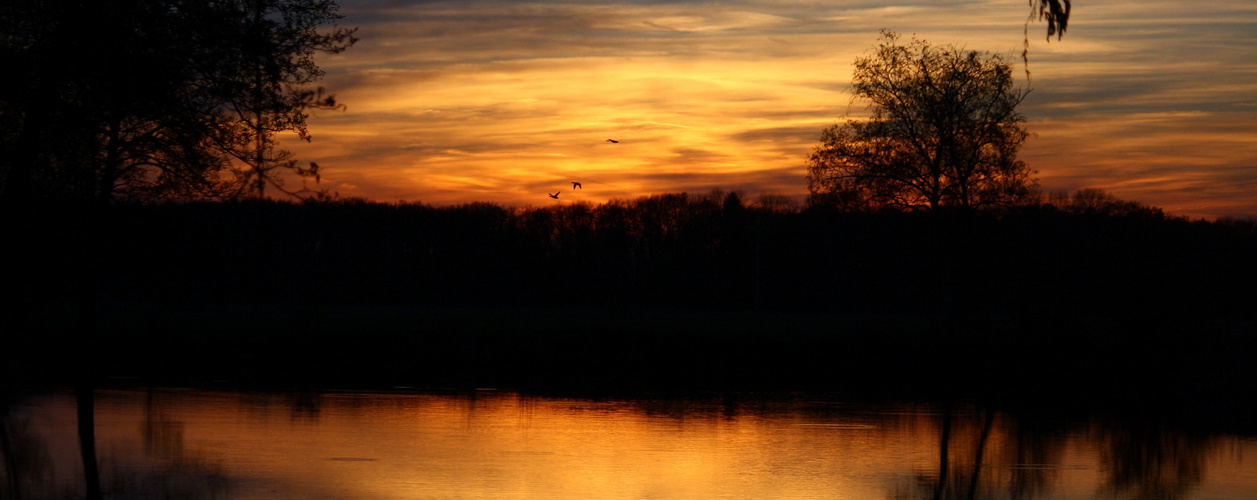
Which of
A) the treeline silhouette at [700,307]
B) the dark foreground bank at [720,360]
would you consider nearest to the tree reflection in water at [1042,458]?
the dark foreground bank at [720,360]

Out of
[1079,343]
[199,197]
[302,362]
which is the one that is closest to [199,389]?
[302,362]

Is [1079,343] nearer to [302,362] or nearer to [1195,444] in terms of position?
[1195,444]

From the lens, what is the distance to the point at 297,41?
9.83 metres

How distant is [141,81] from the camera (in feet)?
28.0

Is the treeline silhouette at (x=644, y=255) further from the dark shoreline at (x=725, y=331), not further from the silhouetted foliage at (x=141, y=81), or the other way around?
the silhouetted foliage at (x=141, y=81)

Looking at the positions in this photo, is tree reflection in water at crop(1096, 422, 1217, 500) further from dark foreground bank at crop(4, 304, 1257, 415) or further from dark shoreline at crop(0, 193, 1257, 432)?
dark foreground bank at crop(4, 304, 1257, 415)

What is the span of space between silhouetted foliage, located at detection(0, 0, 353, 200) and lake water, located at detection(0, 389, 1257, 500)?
11.1 ft

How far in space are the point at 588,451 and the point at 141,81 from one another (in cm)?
735

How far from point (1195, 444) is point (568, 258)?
5402 centimetres

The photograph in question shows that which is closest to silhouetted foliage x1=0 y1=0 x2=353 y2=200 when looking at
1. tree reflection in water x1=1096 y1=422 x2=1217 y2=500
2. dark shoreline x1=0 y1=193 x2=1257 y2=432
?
dark shoreline x1=0 y1=193 x2=1257 y2=432

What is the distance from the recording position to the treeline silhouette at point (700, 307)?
2328 centimetres

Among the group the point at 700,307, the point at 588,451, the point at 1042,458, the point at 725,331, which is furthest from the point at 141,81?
the point at 700,307

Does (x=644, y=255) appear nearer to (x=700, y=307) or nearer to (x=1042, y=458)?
(x=700, y=307)

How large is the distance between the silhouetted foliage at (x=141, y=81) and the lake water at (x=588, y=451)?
3.40m
